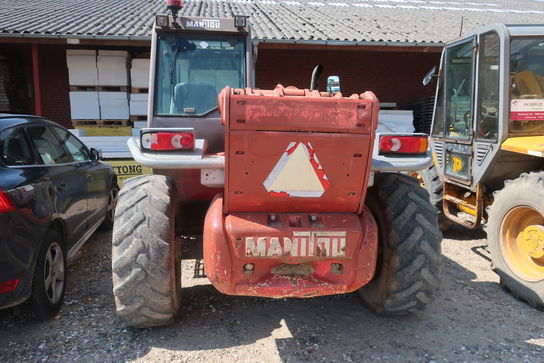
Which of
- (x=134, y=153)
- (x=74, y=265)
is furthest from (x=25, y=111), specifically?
(x=134, y=153)

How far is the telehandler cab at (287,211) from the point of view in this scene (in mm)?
2406

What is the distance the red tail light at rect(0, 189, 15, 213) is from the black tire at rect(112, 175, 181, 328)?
695 millimetres

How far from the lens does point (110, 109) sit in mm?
8570

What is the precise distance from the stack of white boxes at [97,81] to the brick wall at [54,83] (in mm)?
2249

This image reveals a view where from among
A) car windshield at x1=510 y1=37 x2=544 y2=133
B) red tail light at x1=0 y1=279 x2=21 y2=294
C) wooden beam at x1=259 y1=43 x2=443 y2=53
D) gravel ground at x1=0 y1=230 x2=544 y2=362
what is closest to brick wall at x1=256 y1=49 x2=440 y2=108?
wooden beam at x1=259 y1=43 x2=443 y2=53

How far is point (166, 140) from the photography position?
8.68ft

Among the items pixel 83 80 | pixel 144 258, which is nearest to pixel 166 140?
pixel 144 258

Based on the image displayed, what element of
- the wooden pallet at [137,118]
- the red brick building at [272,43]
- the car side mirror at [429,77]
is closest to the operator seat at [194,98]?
the car side mirror at [429,77]

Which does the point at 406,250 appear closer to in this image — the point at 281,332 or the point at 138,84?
the point at 281,332

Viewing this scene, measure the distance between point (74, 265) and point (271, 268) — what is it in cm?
273

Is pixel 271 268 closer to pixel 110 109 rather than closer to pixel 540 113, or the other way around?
pixel 540 113

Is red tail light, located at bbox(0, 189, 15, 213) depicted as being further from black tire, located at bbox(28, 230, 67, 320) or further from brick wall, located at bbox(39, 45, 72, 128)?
brick wall, located at bbox(39, 45, 72, 128)

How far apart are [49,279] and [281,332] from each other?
1.87m

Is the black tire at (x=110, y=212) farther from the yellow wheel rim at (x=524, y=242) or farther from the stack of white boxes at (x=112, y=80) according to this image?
the yellow wheel rim at (x=524, y=242)
